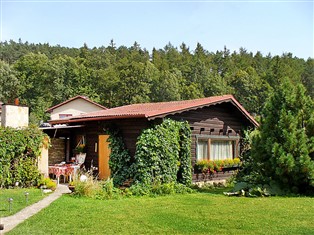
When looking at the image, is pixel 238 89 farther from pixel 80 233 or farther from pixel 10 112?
pixel 80 233

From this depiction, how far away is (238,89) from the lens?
194 ft

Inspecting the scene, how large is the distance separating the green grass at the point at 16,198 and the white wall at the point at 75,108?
29.1m

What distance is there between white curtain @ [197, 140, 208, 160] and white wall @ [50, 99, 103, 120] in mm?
26867

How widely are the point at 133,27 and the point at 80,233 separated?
6358mm

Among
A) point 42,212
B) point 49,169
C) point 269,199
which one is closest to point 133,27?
point 42,212

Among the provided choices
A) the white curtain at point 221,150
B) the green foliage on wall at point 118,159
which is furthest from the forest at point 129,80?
the green foliage on wall at point 118,159

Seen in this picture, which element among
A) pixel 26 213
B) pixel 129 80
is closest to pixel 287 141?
pixel 26 213

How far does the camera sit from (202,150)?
640 inches

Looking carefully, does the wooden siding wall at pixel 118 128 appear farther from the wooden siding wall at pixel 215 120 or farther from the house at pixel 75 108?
the house at pixel 75 108

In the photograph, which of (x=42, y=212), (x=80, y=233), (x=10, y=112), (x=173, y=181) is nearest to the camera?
(x=80, y=233)

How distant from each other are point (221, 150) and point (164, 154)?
4.47 meters

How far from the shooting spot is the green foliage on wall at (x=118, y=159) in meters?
14.2

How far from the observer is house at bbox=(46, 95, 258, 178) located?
47.2ft

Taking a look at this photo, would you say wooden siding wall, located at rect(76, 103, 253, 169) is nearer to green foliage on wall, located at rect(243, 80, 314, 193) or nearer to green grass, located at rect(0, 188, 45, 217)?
green foliage on wall, located at rect(243, 80, 314, 193)
